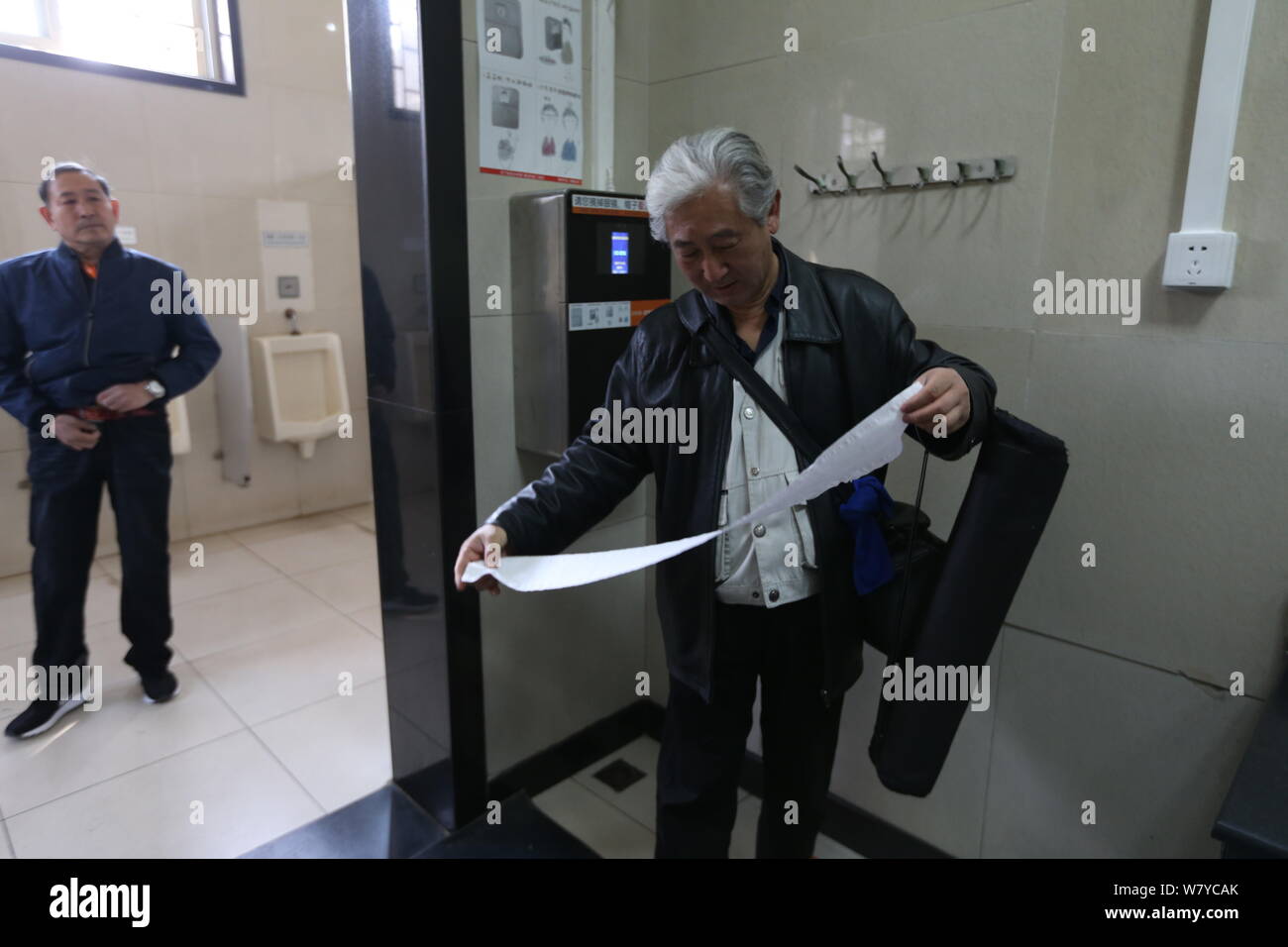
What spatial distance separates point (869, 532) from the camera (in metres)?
1.32

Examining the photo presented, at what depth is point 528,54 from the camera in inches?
74.4

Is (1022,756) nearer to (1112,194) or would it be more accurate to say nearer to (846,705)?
(846,705)

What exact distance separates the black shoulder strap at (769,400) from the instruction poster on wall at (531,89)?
0.86 metres

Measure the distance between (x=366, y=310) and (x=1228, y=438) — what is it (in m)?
1.78

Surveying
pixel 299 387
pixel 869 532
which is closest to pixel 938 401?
pixel 869 532

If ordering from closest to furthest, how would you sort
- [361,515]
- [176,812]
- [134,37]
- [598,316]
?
[598,316] < [176,812] < [134,37] < [361,515]

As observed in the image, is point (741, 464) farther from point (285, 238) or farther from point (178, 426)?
point (285, 238)

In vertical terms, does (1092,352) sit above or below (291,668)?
above

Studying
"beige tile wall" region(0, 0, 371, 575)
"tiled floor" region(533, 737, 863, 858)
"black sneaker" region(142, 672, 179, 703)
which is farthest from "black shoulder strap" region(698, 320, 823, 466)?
"beige tile wall" region(0, 0, 371, 575)

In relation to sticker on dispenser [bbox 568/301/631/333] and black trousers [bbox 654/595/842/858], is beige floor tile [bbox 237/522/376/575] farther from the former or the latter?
black trousers [bbox 654/595/842/858]

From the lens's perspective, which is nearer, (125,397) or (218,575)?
(125,397)

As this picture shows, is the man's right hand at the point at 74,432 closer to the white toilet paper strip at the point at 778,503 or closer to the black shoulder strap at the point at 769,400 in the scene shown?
the white toilet paper strip at the point at 778,503

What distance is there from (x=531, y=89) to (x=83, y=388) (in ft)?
5.47
